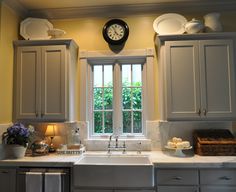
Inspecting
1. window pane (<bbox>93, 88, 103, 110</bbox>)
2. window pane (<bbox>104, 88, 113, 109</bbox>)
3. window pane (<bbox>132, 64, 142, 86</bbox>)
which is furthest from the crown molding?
window pane (<bbox>132, 64, 142, 86</bbox>)

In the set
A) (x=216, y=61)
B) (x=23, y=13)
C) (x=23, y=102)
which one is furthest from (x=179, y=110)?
(x=23, y=13)

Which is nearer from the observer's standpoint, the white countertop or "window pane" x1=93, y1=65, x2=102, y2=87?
the white countertop

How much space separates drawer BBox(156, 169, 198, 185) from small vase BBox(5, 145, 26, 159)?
150 centimetres

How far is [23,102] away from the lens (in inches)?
107

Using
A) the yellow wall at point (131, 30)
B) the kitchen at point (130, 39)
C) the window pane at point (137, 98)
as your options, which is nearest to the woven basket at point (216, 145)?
the kitchen at point (130, 39)

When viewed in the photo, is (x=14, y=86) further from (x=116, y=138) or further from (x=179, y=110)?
(x=179, y=110)

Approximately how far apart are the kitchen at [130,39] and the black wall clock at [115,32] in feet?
0.31

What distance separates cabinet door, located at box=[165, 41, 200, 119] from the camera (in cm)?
256

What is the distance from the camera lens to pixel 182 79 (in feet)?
8.50

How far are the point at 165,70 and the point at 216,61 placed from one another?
0.60 m

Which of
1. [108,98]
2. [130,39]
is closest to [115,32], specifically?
[130,39]

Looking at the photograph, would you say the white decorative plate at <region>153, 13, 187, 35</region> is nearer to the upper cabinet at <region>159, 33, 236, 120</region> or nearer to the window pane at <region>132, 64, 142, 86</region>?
the upper cabinet at <region>159, 33, 236, 120</region>

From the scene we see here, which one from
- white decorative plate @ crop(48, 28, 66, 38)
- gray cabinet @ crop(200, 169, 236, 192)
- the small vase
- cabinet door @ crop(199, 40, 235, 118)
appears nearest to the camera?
gray cabinet @ crop(200, 169, 236, 192)

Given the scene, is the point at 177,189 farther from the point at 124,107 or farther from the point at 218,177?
the point at 124,107
